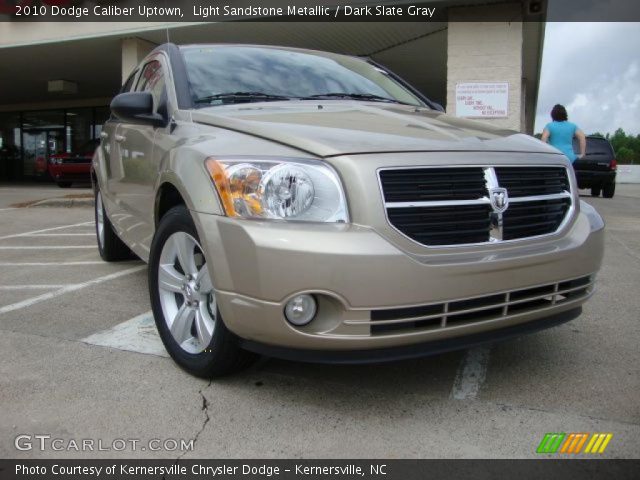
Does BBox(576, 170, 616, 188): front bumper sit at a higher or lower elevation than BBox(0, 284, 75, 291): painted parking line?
higher

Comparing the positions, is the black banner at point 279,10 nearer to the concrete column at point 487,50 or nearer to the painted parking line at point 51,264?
the concrete column at point 487,50

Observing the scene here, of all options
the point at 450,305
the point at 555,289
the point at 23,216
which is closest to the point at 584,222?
the point at 555,289

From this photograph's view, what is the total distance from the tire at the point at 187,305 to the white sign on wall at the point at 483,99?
7.98m

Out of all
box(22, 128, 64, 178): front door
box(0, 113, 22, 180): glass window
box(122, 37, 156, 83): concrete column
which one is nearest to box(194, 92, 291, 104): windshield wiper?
box(122, 37, 156, 83): concrete column

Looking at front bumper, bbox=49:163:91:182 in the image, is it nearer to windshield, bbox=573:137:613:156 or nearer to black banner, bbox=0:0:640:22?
black banner, bbox=0:0:640:22

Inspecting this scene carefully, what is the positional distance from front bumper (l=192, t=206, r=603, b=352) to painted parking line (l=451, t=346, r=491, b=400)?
34cm

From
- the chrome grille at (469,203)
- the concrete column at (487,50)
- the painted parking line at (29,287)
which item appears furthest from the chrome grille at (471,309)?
the concrete column at (487,50)

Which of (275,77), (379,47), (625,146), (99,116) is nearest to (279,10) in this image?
(379,47)

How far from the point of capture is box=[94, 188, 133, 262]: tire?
17.2ft

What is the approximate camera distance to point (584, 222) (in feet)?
8.95

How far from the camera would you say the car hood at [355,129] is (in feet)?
7.63

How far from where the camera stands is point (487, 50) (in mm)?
9719

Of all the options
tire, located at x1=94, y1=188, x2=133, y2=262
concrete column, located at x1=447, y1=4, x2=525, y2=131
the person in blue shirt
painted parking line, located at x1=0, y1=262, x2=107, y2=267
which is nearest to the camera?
tire, located at x1=94, y1=188, x2=133, y2=262
